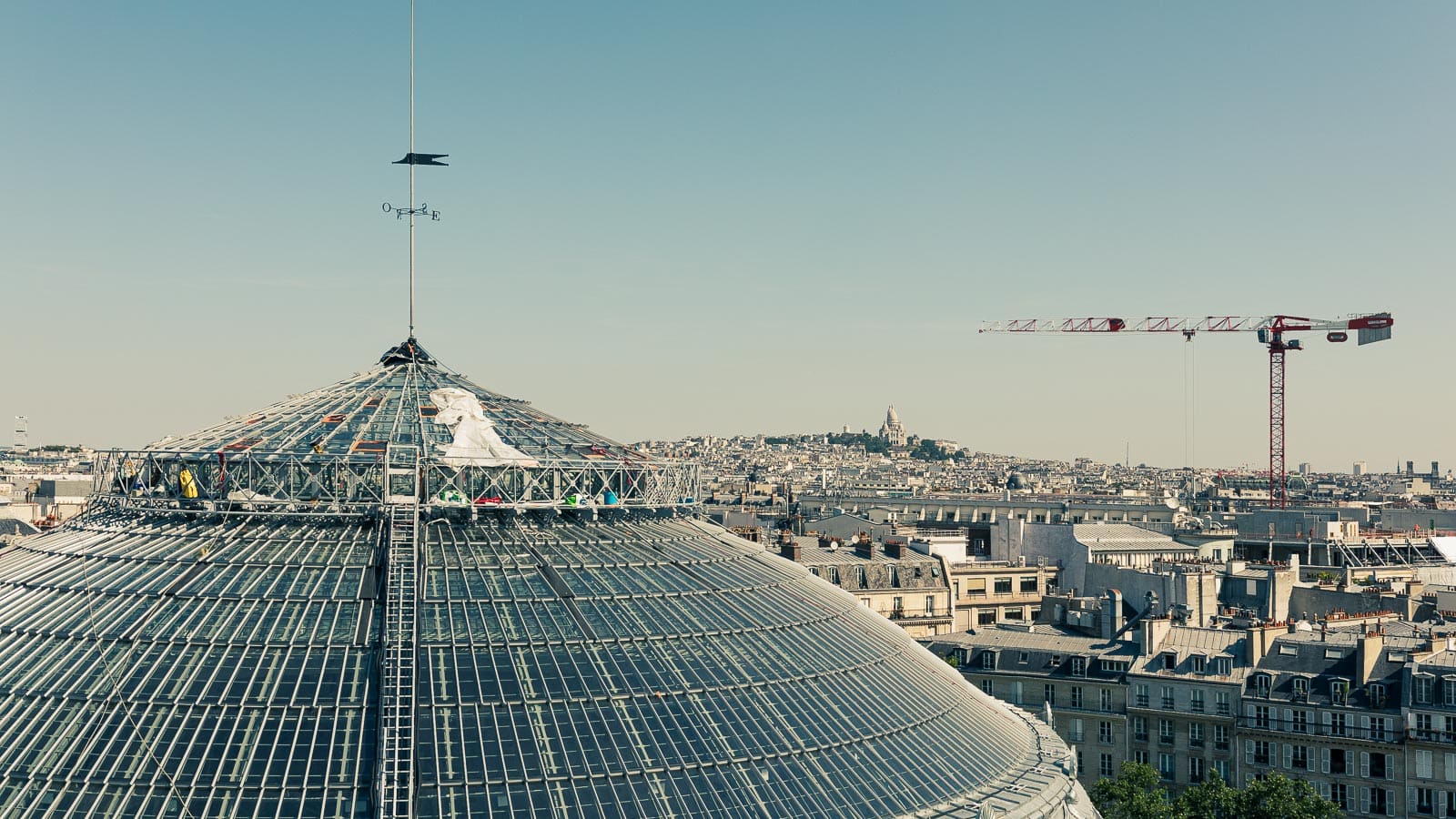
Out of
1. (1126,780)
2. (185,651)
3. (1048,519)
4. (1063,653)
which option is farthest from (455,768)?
(1048,519)

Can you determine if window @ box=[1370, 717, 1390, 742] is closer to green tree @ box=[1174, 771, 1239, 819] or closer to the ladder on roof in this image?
green tree @ box=[1174, 771, 1239, 819]

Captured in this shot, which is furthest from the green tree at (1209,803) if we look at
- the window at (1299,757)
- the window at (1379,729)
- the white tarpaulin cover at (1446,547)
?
the white tarpaulin cover at (1446,547)

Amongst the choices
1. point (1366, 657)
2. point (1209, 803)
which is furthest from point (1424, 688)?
point (1209, 803)

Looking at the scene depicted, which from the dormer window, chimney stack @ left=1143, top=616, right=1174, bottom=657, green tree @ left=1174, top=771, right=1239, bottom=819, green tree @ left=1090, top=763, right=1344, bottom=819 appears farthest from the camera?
chimney stack @ left=1143, top=616, right=1174, bottom=657

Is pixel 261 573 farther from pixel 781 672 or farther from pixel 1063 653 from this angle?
pixel 1063 653

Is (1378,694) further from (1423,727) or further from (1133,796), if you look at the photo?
(1133,796)

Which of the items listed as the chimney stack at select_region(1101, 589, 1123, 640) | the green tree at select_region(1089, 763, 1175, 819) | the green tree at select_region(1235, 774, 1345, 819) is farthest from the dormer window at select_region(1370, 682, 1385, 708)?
the chimney stack at select_region(1101, 589, 1123, 640)
